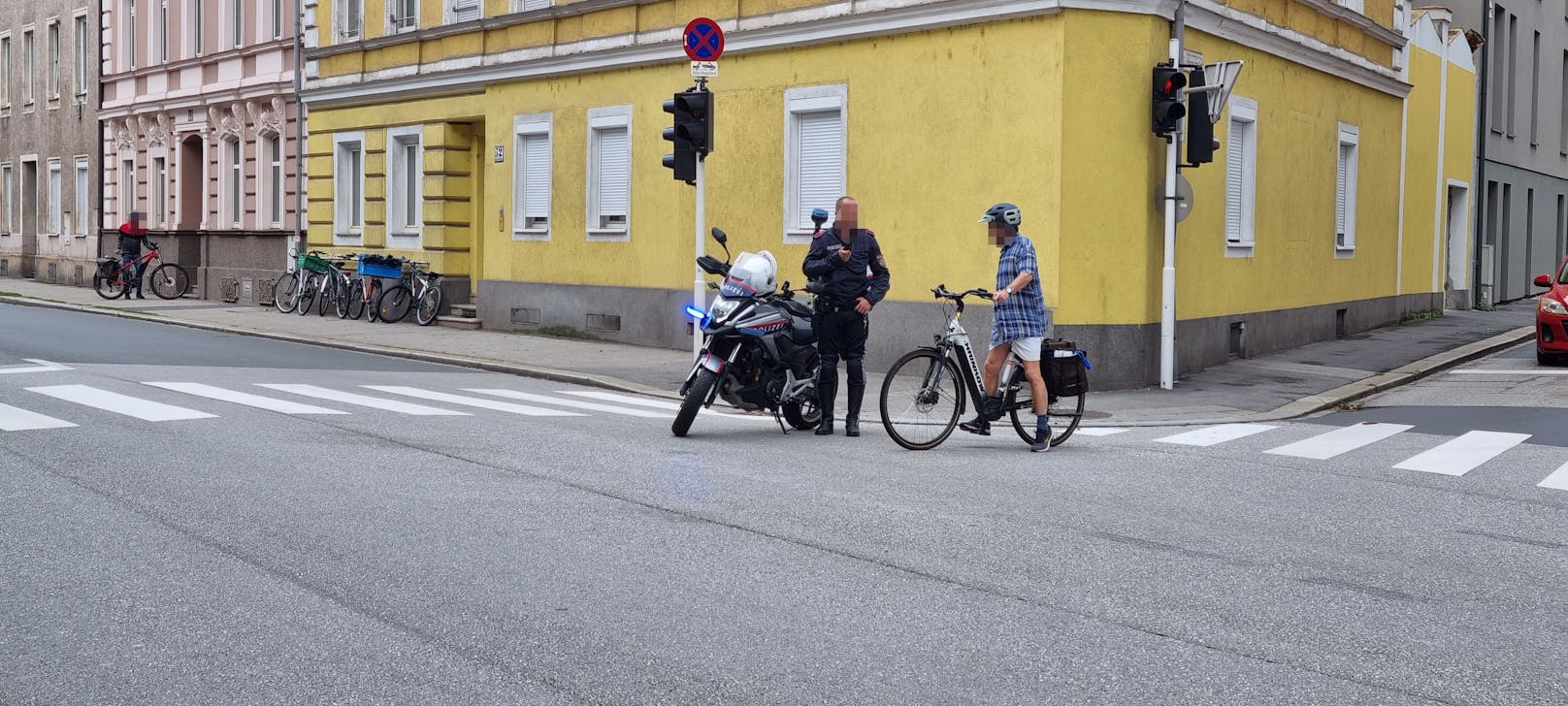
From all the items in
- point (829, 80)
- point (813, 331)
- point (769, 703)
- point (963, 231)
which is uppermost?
point (829, 80)

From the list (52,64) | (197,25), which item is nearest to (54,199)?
(52,64)

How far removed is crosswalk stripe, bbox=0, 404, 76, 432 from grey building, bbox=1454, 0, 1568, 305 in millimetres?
27002

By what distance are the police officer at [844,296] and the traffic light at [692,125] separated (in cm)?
383

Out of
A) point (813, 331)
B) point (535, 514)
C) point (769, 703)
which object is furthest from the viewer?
point (813, 331)

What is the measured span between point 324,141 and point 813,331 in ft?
61.0

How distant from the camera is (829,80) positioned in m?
18.3

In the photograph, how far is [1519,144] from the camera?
34125 millimetres

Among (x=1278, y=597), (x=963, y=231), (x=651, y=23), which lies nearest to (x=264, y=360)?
(x=651, y=23)

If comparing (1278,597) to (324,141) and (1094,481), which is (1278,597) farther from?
(324,141)

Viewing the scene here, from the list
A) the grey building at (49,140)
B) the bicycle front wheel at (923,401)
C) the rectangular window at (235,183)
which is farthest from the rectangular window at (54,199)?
the bicycle front wheel at (923,401)

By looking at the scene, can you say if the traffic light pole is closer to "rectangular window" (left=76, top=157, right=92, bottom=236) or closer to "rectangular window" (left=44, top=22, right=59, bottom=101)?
"rectangular window" (left=76, top=157, right=92, bottom=236)

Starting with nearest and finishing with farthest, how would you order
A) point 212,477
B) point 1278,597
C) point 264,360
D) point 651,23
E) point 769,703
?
point 769,703
point 1278,597
point 212,477
point 264,360
point 651,23

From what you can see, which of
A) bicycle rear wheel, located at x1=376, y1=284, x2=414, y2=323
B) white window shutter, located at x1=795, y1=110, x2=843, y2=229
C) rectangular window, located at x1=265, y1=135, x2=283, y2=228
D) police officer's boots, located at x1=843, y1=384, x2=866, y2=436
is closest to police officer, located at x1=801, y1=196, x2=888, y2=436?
police officer's boots, located at x1=843, y1=384, x2=866, y2=436

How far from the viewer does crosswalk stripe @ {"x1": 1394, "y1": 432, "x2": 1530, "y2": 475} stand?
10672 mm
